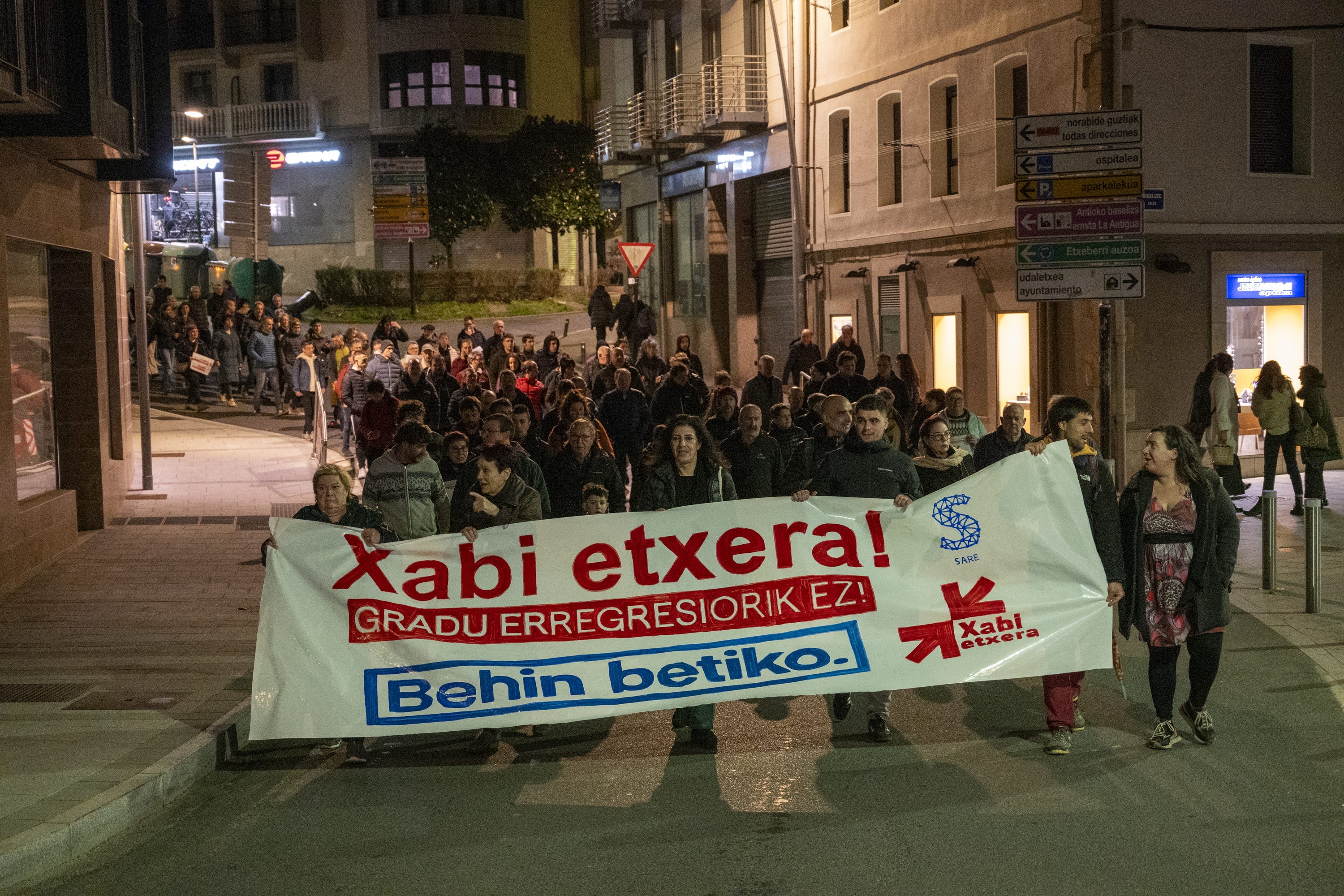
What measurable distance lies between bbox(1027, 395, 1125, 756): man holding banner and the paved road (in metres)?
0.17

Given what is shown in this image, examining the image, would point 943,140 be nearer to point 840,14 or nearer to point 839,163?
point 839,163

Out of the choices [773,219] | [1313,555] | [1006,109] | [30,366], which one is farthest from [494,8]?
[1313,555]

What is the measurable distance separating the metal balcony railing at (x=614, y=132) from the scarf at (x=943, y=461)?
2829cm

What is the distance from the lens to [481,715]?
7242 mm

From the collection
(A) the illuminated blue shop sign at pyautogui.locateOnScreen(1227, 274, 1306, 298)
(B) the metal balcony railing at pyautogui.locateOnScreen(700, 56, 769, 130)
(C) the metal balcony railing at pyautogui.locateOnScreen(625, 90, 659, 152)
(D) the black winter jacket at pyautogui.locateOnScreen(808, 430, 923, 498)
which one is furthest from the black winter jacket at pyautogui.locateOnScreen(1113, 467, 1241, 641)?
(C) the metal balcony railing at pyautogui.locateOnScreen(625, 90, 659, 152)

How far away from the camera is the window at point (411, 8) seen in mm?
56094

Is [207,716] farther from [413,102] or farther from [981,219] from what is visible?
[413,102]

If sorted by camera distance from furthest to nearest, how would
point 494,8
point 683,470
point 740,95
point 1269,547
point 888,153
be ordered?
point 494,8, point 740,95, point 888,153, point 1269,547, point 683,470

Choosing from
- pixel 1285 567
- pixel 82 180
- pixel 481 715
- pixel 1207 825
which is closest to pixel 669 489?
pixel 481 715

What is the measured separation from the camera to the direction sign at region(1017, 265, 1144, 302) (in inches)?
464

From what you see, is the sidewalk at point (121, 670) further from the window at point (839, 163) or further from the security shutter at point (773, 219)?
the security shutter at point (773, 219)

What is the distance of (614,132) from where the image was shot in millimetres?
37750

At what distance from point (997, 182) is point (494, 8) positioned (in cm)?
3860

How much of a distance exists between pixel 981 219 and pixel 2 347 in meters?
15.4
